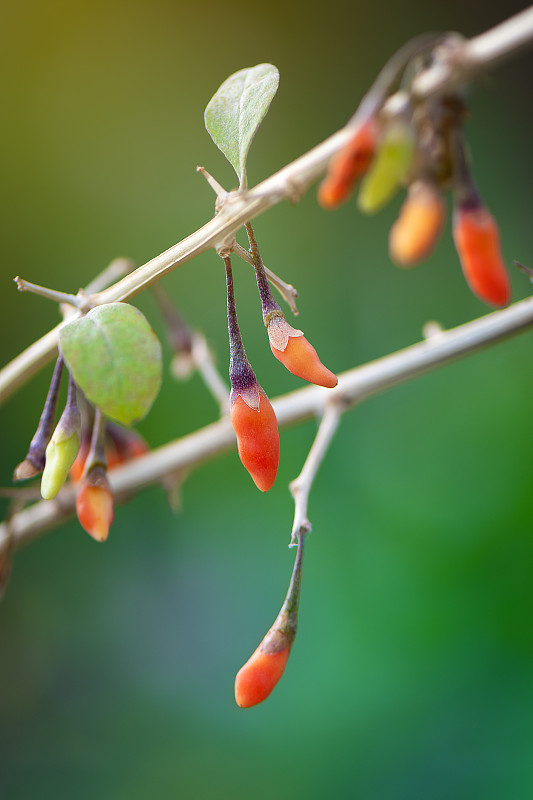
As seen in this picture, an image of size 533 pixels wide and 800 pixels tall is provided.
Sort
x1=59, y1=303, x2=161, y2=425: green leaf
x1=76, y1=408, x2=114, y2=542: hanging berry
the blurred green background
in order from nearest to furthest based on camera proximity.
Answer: x1=59, y1=303, x2=161, y2=425: green leaf
x1=76, y1=408, x2=114, y2=542: hanging berry
the blurred green background

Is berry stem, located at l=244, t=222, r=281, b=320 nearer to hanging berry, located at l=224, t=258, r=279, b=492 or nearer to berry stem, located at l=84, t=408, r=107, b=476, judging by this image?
hanging berry, located at l=224, t=258, r=279, b=492

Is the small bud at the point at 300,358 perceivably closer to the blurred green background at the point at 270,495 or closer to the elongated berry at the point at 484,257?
the elongated berry at the point at 484,257

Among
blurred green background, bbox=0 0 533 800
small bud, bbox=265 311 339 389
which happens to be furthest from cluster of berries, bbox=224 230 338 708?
blurred green background, bbox=0 0 533 800

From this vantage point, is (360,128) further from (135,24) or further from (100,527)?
(135,24)

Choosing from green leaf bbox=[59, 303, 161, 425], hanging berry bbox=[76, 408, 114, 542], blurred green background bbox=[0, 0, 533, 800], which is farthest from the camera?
blurred green background bbox=[0, 0, 533, 800]

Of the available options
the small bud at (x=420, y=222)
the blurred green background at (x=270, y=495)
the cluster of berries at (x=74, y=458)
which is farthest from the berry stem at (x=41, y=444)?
the blurred green background at (x=270, y=495)

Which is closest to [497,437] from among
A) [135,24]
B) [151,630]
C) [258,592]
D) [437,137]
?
[258,592]
